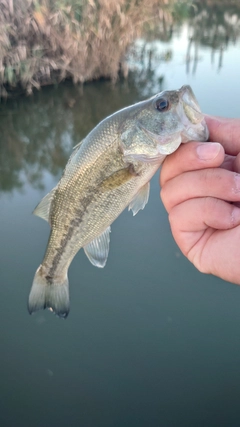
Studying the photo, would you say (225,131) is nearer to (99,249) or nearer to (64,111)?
(99,249)

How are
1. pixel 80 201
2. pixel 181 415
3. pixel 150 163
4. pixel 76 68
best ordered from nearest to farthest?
pixel 150 163, pixel 80 201, pixel 181 415, pixel 76 68

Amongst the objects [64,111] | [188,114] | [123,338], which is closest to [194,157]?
[188,114]

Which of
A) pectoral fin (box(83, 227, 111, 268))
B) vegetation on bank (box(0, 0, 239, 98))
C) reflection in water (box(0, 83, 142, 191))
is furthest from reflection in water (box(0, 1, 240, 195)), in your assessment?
pectoral fin (box(83, 227, 111, 268))

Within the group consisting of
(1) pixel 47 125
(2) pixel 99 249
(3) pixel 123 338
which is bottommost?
(3) pixel 123 338

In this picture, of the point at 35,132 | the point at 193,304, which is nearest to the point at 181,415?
the point at 193,304

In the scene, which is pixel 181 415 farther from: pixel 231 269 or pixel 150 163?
pixel 150 163

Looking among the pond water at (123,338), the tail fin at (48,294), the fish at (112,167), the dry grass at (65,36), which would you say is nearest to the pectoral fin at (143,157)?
the fish at (112,167)
